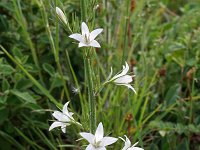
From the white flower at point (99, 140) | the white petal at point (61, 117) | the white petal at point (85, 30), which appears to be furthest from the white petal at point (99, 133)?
the white petal at point (85, 30)

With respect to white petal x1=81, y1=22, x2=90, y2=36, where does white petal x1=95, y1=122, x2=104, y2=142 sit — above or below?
below

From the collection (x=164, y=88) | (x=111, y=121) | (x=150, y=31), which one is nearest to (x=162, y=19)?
(x=150, y=31)

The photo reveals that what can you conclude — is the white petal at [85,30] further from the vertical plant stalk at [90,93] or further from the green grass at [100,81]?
the green grass at [100,81]

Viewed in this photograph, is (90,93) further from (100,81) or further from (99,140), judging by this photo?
(100,81)

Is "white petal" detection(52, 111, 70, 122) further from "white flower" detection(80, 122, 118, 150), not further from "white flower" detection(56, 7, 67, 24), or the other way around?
"white flower" detection(56, 7, 67, 24)

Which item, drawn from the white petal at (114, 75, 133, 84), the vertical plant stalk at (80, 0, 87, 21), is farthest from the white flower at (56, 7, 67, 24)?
the white petal at (114, 75, 133, 84)

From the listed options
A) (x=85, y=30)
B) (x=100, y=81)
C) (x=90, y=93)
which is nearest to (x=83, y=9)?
(x=85, y=30)

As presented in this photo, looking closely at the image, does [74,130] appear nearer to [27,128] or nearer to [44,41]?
[27,128]

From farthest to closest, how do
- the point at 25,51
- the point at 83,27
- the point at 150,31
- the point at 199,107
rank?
the point at 150,31
the point at 25,51
the point at 199,107
the point at 83,27
